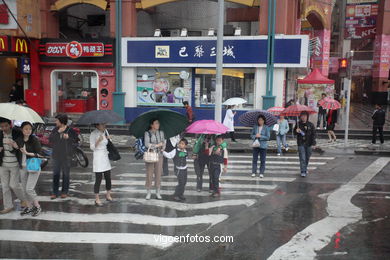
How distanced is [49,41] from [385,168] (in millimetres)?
17429

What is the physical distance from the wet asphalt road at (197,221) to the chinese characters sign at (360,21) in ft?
102

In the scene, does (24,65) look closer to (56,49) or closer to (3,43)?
(3,43)

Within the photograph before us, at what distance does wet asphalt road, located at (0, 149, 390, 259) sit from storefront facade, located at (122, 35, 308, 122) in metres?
9.50

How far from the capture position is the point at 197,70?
20.6 meters

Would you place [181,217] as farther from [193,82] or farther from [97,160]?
[193,82]

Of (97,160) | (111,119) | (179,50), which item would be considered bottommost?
(97,160)

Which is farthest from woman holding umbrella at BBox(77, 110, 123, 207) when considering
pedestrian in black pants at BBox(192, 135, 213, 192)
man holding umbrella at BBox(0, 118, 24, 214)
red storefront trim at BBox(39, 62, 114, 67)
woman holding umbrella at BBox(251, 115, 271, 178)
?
red storefront trim at BBox(39, 62, 114, 67)

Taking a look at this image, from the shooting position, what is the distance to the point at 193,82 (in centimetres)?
2061

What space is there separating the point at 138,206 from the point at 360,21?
122ft

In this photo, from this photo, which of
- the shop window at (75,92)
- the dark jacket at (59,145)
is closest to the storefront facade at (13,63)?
the shop window at (75,92)

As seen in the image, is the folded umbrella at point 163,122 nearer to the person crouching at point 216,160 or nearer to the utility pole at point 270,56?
the person crouching at point 216,160

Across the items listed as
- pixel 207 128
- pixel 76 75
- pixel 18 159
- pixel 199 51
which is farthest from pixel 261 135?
pixel 76 75

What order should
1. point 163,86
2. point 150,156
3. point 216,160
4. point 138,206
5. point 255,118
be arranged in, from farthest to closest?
point 163,86 < point 255,118 < point 216,160 < point 150,156 < point 138,206

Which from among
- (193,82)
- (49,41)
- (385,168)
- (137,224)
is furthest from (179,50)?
(137,224)
